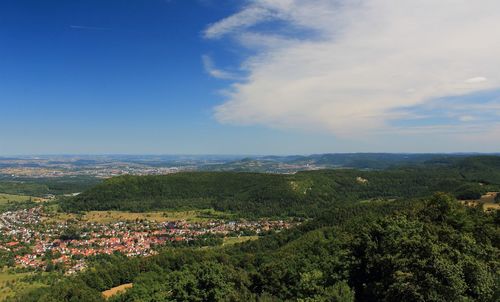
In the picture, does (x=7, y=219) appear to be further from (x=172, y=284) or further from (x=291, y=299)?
(x=291, y=299)

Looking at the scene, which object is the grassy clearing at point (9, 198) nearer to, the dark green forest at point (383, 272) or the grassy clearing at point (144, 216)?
the grassy clearing at point (144, 216)

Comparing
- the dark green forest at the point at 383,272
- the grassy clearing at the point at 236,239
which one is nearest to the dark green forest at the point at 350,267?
the dark green forest at the point at 383,272

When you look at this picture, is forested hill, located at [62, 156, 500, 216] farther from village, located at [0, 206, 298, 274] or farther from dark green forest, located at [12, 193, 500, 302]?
dark green forest, located at [12, 193, 500, 302]

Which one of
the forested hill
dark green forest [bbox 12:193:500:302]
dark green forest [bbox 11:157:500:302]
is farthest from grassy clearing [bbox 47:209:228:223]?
dark green forest [bbox 12:193:500:302]

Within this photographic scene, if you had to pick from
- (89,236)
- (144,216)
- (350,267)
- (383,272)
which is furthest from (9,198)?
(383,272)

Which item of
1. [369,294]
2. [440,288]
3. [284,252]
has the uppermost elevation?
[440,288]

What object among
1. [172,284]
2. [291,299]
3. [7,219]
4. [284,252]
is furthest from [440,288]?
[7,219]

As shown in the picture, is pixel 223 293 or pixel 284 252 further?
pixel 284 252
